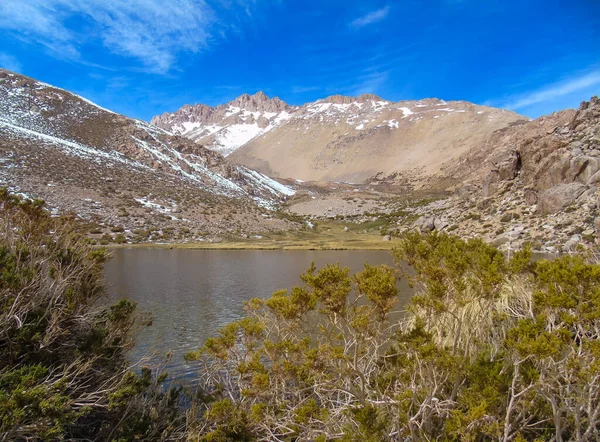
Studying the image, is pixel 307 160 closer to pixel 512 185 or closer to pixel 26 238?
pixel 512 185

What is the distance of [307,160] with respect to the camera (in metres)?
196

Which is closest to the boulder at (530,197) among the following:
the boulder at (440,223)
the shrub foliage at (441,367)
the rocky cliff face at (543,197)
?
the rocky cliff face at (543,197)

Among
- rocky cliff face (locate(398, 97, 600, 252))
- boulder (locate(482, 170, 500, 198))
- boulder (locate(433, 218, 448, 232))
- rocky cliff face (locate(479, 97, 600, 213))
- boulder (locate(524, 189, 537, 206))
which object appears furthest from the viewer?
boulder (locate(482, 170, 500, 198))

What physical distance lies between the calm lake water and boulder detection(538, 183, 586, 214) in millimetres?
25984

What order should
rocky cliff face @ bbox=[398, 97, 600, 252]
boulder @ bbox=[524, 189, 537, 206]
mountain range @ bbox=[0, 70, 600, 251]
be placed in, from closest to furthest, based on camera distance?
rocky cliff face @ bbox=[398, 97, 600, 252], mountain range @ bbox=[0, 70, 600, 251], boulder @ bbox=[524, 189, 537, 206]

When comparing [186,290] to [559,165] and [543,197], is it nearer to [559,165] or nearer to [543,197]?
[543,197]

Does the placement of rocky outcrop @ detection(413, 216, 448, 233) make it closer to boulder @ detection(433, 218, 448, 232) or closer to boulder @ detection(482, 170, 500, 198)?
boulder @ detection(433, 218, 448, 232)

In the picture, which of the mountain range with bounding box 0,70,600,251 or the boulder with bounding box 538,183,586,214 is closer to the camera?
the boulder with bounding box 538,183,586,214

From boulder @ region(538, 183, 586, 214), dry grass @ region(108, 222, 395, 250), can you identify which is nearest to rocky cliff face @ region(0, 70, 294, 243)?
dry grass @ region(108, 222, 395, 250)

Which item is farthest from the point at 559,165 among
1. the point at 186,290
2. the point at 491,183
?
the point at 186,290

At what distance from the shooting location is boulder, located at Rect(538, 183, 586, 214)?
116 ft

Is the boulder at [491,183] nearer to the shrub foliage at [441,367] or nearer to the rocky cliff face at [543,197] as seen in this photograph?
the rocky cliff face at [543,197]

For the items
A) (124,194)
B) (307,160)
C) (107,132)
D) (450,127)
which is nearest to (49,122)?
(107,132)

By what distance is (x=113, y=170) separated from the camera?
59.8m
